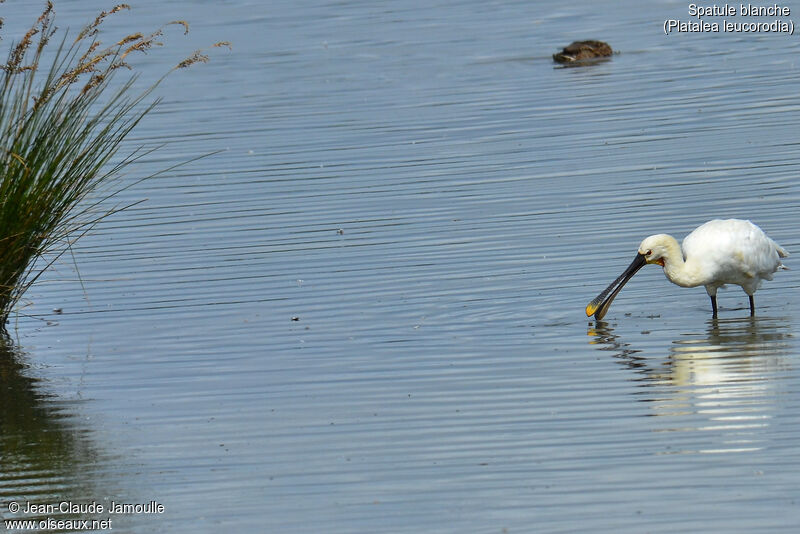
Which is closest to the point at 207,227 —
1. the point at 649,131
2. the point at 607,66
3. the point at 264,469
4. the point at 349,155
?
the point at 349,155

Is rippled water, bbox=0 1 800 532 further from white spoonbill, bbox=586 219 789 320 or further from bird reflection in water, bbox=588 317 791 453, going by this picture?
white spoonbill, bbox=586 219 789 320

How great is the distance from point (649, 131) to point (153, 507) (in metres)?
10.2

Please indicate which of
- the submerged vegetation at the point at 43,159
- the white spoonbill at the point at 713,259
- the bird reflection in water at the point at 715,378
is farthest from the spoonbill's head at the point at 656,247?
the submerged vegetation at the point at 43,159

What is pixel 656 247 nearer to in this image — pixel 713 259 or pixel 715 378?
pixel 713 259

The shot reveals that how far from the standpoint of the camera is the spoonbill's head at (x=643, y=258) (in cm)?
998

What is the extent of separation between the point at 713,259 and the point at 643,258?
20.7 inches

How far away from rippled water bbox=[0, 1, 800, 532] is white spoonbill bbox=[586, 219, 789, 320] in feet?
0.72

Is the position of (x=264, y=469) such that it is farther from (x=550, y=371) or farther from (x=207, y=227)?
(x=207, y=227)

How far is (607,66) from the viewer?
2064 centimetres

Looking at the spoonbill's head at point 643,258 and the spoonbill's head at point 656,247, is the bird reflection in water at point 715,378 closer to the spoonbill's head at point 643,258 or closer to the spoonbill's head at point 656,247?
the spoonbill's head at point 643,258

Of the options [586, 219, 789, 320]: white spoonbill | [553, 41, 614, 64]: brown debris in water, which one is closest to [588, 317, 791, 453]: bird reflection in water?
[586, 219, 789, 320]: white spoonbill

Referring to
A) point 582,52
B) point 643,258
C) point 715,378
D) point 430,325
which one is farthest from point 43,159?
point 582,52

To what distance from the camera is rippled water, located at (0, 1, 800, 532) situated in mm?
6668

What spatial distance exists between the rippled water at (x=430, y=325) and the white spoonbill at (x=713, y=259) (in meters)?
Result: 0.22
